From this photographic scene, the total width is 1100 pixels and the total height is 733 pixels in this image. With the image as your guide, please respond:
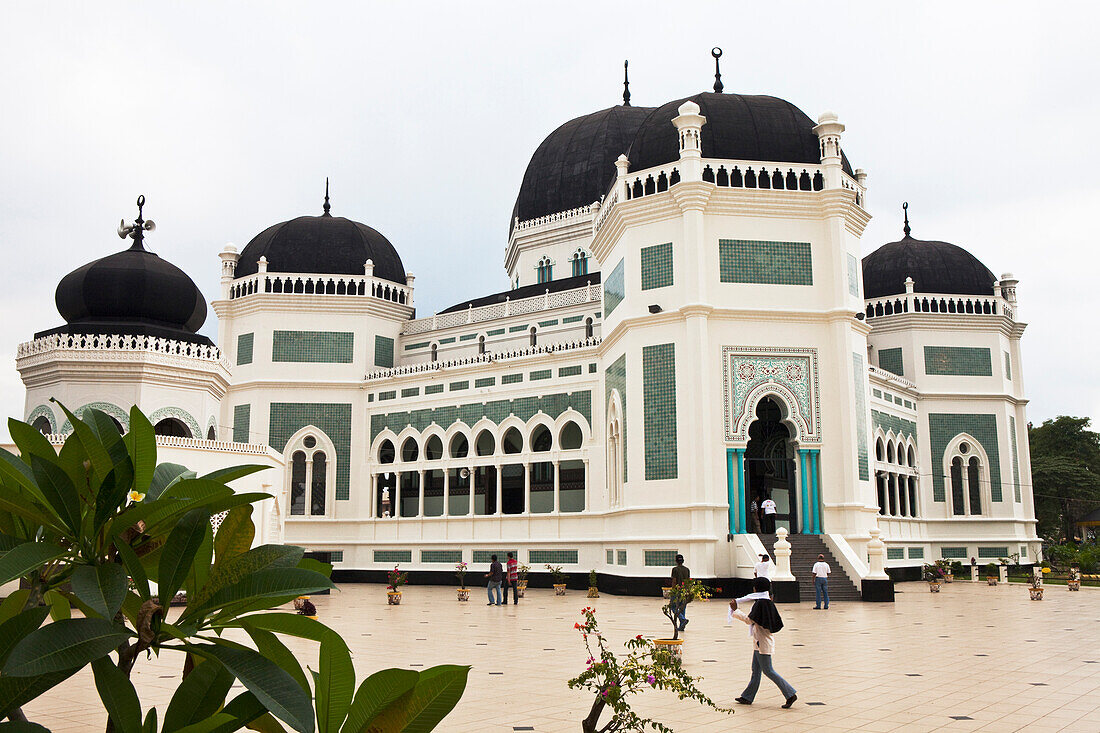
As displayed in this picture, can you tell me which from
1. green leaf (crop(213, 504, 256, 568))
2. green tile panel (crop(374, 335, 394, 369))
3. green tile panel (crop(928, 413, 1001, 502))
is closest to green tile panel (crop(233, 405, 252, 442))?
green tile panel (crop(374, 335, 394, 369))

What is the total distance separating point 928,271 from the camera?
33.8m

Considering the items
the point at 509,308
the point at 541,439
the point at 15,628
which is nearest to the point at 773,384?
the point at 541,439

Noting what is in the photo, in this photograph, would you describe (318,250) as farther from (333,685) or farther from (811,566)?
(333,685)

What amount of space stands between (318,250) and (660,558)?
56.4ft

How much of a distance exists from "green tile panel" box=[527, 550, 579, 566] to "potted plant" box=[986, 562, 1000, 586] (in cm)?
1277

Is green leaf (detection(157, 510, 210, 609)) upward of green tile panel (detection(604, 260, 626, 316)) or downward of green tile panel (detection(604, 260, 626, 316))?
downward

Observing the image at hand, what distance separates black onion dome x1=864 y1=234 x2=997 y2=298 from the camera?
3341cm

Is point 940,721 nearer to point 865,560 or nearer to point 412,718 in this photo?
point 412,718

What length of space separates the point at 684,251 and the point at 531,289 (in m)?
10.6

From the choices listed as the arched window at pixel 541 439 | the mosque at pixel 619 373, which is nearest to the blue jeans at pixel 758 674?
the mosque at pixel 619 373

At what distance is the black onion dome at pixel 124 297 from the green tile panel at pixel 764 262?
13.0 m

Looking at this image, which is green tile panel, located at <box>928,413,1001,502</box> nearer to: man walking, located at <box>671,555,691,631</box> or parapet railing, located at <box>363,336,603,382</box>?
parapet railing, located at <box>363,336,603,382</box>

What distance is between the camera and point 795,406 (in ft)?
73.6

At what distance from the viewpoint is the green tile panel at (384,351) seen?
3209 cm
